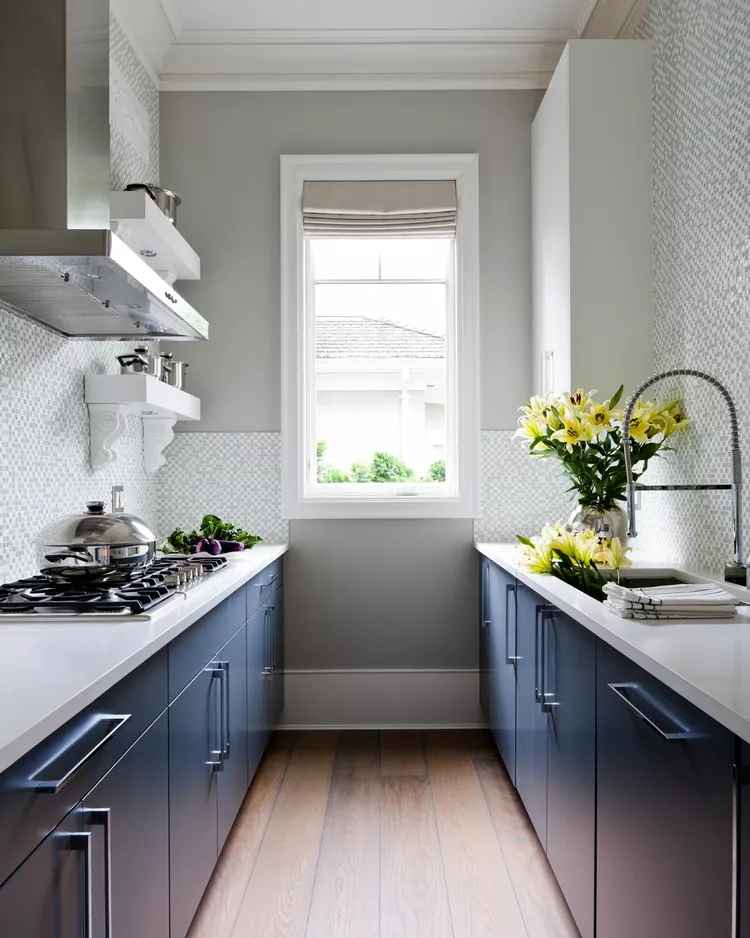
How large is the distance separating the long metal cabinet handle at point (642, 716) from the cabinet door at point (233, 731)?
3.44 ft

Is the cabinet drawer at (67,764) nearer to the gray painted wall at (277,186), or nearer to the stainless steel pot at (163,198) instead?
the stainless steel pot at (163,198)

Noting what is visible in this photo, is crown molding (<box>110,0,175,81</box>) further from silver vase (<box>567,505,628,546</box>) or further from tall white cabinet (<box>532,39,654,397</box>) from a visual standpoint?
silver vase (<box>567,505,628,546</box>)

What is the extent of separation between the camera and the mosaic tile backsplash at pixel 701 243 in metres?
2.05

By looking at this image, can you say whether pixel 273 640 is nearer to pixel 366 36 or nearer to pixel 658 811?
pixel 658 811

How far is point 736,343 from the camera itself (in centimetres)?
207

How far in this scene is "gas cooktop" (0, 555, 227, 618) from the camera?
157 centimetres

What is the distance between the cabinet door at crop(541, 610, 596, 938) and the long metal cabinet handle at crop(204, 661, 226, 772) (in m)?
0.87

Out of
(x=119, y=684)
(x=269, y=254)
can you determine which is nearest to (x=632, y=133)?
(x=269, y=254)

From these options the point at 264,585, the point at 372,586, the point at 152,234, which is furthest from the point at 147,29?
the point at 372,586

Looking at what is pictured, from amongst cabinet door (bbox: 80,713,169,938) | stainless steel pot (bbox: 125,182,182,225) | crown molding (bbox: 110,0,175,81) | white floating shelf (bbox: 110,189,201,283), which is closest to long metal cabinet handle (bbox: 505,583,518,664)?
cabinet door (bbox: 80,713,169,938)

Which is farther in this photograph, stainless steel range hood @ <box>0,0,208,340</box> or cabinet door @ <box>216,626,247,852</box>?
cabinet door @ <box>216,626,247,852</box>

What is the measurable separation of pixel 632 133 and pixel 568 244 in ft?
1.51

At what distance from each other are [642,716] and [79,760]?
0.88 meters

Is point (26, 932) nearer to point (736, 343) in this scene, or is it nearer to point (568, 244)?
point (736, 343)
